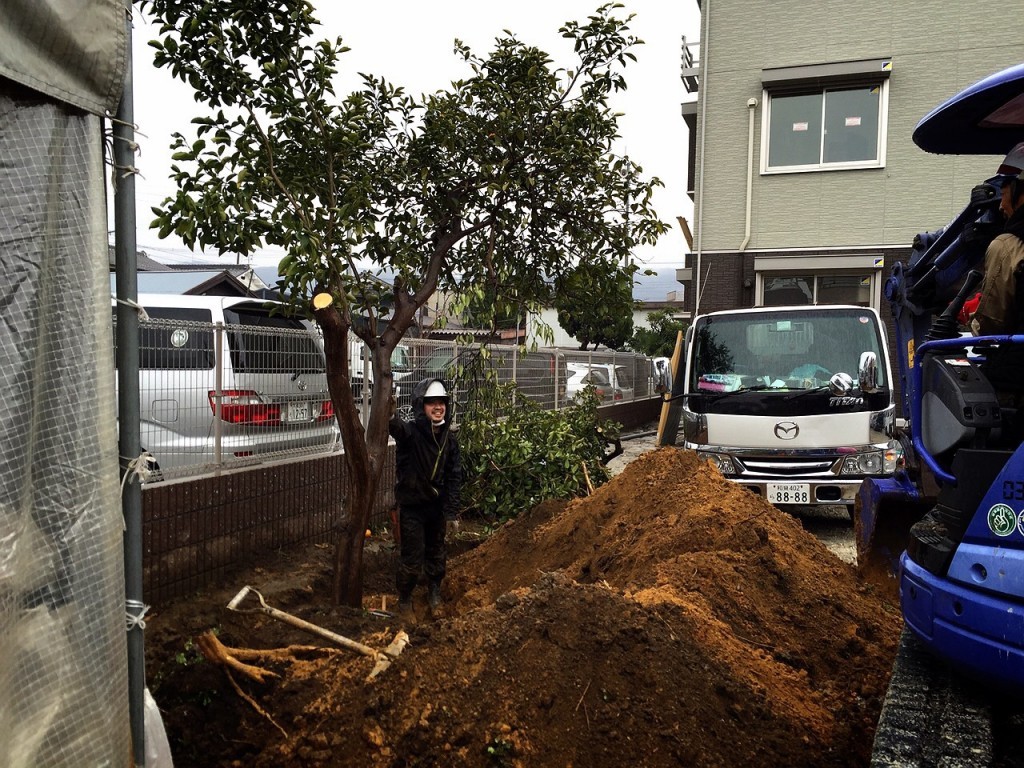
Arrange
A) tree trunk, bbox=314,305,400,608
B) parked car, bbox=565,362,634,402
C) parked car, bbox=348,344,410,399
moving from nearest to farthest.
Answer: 1. tree trunk, bbox=314,305,400,608
2. parked car, bbox=348,344,410,399
3. parked car, bbox=565,362,634,402

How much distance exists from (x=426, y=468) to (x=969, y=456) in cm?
372

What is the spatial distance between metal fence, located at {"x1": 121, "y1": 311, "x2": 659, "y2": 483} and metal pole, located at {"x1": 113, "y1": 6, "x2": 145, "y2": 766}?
230 centimetres

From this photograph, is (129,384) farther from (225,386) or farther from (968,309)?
(968,309)

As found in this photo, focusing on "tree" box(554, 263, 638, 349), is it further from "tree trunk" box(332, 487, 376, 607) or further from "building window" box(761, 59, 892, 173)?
"building window" box(761, 59, 892, 173)

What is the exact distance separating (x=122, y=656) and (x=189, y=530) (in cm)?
305

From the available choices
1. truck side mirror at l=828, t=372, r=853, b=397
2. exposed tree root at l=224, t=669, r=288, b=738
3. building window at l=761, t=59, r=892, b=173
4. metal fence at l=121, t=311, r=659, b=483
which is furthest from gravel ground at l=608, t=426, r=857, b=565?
building window at l=761, t=59, r=892, b=173

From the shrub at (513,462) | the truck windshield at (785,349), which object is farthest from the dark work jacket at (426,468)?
the truck windshield at (785,349)

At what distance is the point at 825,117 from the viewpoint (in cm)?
1509

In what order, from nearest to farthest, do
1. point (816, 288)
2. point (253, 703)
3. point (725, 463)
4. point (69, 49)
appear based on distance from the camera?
1. point (69, 49)
2. point (253, 703)
3. point (725, 463)
4. point (816, 288)

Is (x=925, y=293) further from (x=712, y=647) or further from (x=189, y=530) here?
(x=189, y=530)

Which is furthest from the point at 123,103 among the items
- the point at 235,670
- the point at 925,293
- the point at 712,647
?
the point at 925,293

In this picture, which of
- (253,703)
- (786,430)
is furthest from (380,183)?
(786,430)

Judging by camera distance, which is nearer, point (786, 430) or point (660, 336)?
point (786, 430)

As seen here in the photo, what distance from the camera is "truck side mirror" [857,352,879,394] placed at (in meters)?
7.64
